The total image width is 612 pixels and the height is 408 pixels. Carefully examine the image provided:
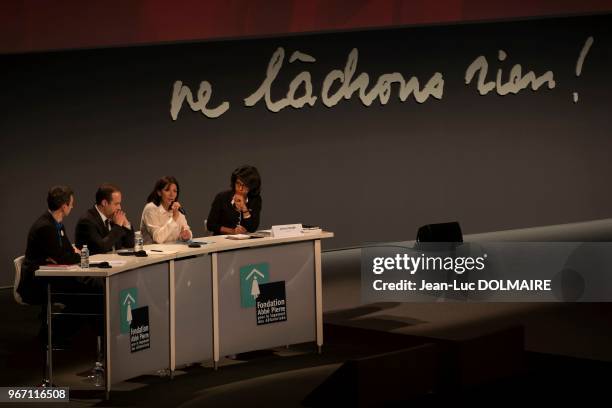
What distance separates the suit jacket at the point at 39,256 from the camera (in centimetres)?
717

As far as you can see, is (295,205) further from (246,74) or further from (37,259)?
(37,259)

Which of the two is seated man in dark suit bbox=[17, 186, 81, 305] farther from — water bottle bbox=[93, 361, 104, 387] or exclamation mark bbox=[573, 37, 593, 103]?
exclamation mark bbox=[573, 37, 593, 103]

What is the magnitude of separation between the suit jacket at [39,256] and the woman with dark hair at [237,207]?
5.60 feet

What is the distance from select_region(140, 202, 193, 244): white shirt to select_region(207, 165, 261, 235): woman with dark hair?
0.59 metres

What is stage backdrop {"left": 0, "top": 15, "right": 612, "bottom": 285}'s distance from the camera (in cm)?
1114

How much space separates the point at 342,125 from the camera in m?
12.9

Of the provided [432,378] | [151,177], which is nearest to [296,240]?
[432,378]

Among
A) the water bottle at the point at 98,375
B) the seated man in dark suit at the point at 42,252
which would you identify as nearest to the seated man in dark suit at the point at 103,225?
the seated man in dark suit at the point at 42,252

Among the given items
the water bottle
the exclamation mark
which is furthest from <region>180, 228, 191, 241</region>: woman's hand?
the exclamation mark

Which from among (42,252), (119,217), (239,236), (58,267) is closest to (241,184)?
(239,236)

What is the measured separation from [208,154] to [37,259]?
4942 millimetres

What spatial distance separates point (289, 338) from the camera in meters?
8.01

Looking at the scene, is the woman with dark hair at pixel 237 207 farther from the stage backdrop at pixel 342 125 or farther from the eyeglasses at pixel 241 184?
the stage backdrop at pixel 342 125

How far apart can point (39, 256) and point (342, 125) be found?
20.5 feet
